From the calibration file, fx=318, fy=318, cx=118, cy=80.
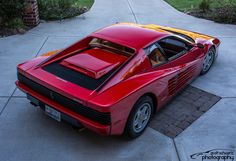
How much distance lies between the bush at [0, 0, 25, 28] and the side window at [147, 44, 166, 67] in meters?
→ 4.91

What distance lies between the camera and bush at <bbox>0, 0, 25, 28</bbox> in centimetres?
793

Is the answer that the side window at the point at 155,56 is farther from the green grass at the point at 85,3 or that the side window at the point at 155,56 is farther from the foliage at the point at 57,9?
the green grass at the point at 85,3

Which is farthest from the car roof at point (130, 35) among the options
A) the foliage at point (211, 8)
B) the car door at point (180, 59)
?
the foliage at point (211, 8)

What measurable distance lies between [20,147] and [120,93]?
1.45 meters

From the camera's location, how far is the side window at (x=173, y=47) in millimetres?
5023

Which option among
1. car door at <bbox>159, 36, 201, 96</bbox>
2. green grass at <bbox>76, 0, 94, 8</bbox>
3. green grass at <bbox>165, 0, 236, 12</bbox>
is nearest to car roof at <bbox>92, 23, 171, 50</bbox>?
car door at <bbox>159, 36, 201, 96</bbox>

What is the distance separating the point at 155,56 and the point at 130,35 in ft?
1.49

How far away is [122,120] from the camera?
3752mm

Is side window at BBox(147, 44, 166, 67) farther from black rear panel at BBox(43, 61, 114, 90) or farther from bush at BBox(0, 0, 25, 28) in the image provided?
bush at BBox(0, 0, 25, 28)

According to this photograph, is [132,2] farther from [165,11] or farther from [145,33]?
[145,33]

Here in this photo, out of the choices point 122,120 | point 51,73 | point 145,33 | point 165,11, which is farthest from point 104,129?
point 165,11

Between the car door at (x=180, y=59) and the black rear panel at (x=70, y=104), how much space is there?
4.69ft

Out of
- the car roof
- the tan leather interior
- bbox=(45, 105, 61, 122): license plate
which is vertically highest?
the car roof

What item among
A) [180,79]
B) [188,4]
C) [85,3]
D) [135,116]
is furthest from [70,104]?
[188,4]
